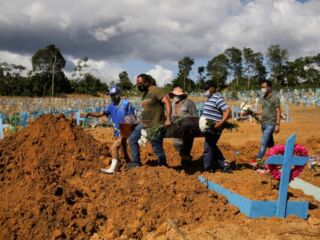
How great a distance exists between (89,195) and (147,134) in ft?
4.21

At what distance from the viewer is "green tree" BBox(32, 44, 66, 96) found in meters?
64.0

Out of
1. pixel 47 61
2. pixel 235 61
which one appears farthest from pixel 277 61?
pixel 47 61

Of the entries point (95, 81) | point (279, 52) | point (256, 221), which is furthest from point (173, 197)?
point (279, 52)

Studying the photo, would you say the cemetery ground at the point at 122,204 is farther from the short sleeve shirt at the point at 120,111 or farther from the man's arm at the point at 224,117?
the man's arm at the point at 224,117

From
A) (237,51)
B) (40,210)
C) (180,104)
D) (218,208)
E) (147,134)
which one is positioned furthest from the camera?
(237,51)

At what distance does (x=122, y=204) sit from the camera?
16.8 ft

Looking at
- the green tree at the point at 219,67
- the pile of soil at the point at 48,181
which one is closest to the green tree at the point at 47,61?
the green tree at the point at 219,67

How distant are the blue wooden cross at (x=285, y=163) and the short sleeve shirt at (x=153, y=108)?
1.91 metres

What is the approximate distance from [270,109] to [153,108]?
2.30 meters

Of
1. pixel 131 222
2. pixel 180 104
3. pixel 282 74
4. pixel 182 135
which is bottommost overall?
pixel 131 222

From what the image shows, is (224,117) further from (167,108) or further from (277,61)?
(277,61)

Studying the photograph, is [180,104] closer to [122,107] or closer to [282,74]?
[122,107]

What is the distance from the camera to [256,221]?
4859 millimetres

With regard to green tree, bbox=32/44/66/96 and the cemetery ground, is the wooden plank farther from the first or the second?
green tree, bbox=32/44/66/96
